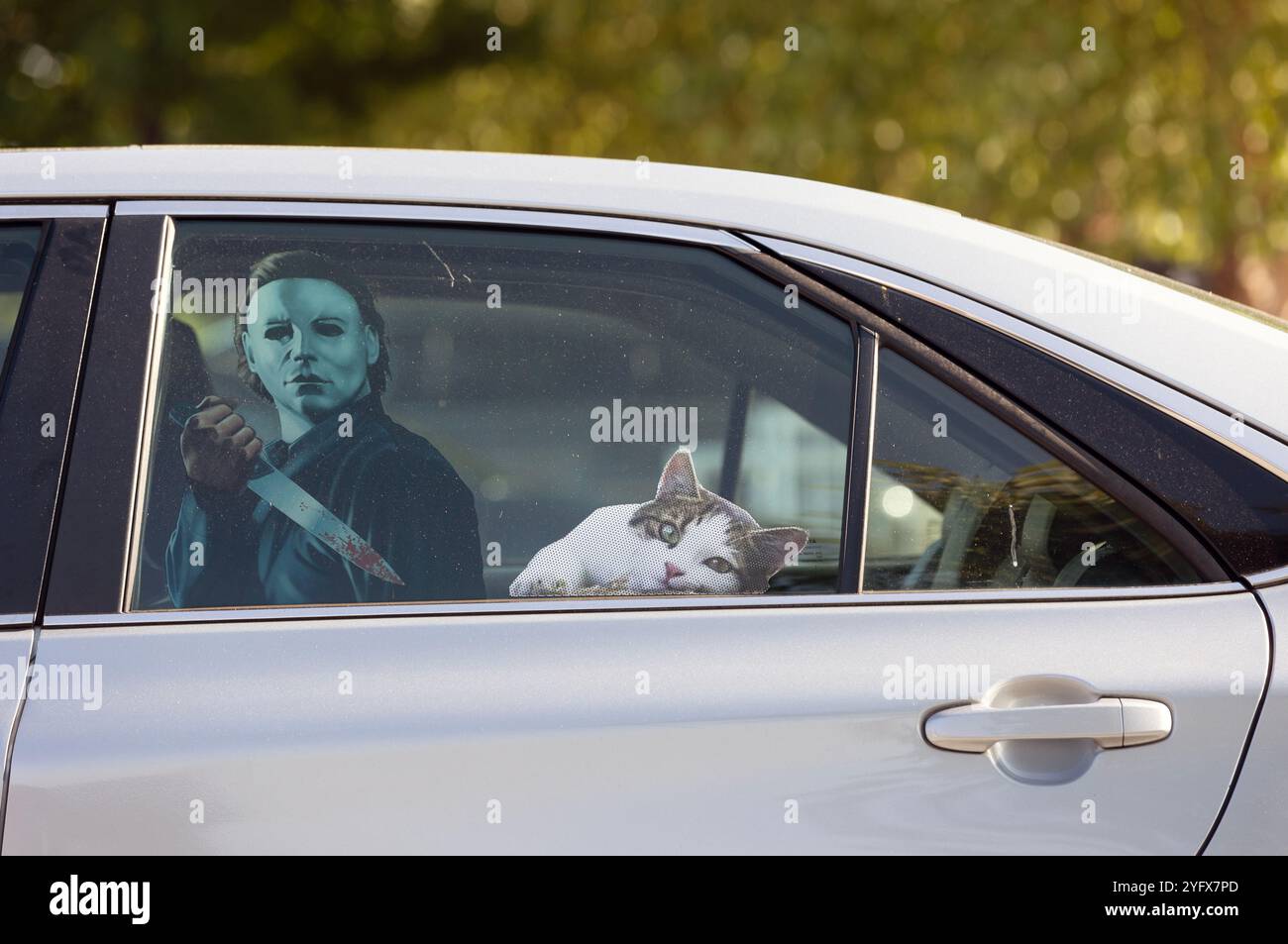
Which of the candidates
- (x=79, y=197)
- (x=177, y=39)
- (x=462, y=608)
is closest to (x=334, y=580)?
(x=462, y=608)

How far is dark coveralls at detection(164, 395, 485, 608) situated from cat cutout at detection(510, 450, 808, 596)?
0.36 ft

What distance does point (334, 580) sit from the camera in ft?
5.65

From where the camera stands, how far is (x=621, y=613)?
1.64 meters

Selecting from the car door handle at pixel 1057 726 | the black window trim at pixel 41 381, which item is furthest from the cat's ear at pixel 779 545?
the black window trim at pixel 41 381

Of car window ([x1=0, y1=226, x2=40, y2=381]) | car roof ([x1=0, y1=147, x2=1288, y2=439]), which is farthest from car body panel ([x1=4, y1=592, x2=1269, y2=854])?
car window ([x1=0, y1=226, x2=40, y2=381])

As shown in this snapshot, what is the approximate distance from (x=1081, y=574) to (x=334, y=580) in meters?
0.94

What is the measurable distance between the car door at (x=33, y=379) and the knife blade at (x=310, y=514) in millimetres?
154

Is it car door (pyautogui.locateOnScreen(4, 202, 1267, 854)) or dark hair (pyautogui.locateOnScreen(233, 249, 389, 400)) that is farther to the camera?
dark hair (pyautogui.locateOnScreen(233, 249, 389, 400))

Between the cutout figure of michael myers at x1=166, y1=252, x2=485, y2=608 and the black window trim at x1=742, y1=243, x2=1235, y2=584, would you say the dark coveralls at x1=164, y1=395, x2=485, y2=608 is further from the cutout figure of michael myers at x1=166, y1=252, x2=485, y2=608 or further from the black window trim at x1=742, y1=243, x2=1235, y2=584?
the black window trim at x1=742, y1=243, x2=1235, y2=584

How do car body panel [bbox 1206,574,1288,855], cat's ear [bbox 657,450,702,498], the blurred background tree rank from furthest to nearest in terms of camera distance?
the blurred background tree
cat's ear [bbox 657,450,702,498]
car body panel [bbox 1206,574,1288,855]

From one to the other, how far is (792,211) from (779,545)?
17.4 inches

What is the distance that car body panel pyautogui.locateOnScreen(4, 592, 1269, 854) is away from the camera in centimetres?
154

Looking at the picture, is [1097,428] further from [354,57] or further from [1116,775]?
[354,57]

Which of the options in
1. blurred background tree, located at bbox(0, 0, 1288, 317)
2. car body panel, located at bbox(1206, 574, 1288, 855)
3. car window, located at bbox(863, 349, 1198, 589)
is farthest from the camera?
blurred background tree, located at bbox(0, 0, 1288, 317)
